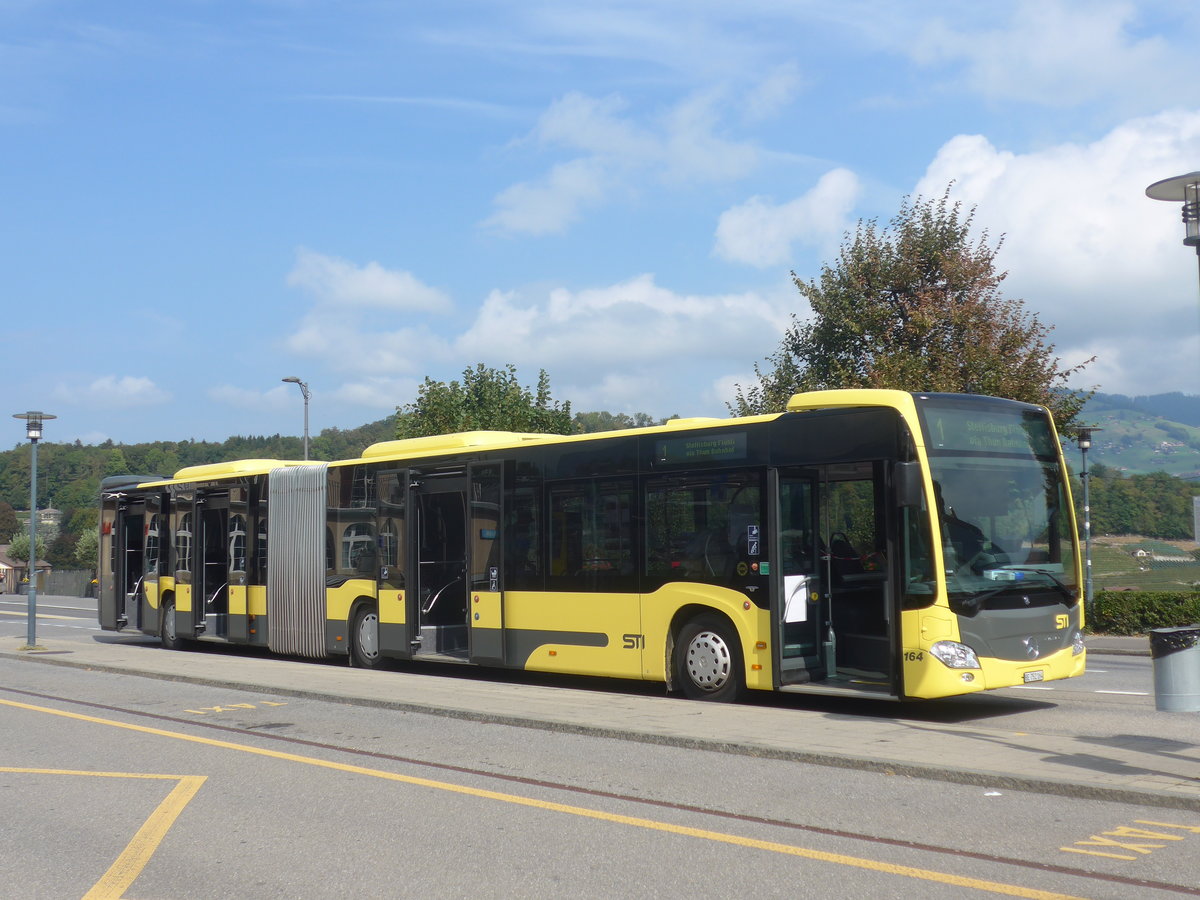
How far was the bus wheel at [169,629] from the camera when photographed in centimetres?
2278

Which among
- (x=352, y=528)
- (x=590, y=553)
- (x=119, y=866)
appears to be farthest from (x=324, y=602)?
(x=119, y=866)

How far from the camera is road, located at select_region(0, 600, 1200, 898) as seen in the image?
19.6 ft

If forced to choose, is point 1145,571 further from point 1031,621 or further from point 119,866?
point 119,866

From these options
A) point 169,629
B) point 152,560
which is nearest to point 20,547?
point 152,560

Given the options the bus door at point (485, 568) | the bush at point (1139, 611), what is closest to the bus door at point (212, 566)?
the bus door at point (485, 568)

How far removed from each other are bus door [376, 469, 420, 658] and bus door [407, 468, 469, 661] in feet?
0.37

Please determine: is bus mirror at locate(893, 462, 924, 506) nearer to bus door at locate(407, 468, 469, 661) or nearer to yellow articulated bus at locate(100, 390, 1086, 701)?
yellow articulated bus at locate(100, 390, 1086, 701)

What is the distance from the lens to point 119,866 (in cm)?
640

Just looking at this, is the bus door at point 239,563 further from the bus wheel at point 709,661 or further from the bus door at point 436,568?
the bus wheel at point 709,661

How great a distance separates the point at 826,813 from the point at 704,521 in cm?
580

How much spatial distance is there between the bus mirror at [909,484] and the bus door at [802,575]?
1674mm

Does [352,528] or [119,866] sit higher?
[352,528]

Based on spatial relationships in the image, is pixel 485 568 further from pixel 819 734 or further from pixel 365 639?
pixel 819 734

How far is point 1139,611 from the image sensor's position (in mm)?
22547
